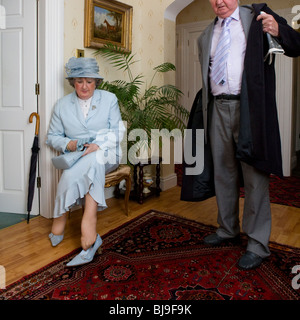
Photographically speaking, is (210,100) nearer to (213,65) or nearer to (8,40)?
(213,65)

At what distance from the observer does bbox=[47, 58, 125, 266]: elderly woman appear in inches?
82.7

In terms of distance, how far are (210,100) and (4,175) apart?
2.05 meters

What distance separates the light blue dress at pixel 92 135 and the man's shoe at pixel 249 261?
98cm

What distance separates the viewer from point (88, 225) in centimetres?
205

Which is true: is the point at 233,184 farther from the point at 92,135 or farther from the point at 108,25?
the point at 108,25

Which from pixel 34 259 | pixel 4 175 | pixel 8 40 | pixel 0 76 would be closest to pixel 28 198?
pixel 4 175

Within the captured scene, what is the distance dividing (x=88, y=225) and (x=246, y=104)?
49.7 inches

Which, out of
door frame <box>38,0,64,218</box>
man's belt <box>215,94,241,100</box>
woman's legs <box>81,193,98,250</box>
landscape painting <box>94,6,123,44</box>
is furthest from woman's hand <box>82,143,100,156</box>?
landscape painting <box>94,6,123,44</box>

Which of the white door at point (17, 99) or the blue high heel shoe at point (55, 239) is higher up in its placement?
the white door at point (17, 99)

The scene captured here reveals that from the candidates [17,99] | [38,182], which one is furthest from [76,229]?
[17,99]

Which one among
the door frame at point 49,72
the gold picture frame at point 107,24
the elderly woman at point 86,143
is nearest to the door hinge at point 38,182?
the door frame at point 49,72

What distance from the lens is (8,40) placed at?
279 centimetres

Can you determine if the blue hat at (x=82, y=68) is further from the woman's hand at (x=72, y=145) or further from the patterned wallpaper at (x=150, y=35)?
the patterned wallpaper at (x=150, y=35)

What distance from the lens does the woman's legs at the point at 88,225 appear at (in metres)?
2.02
